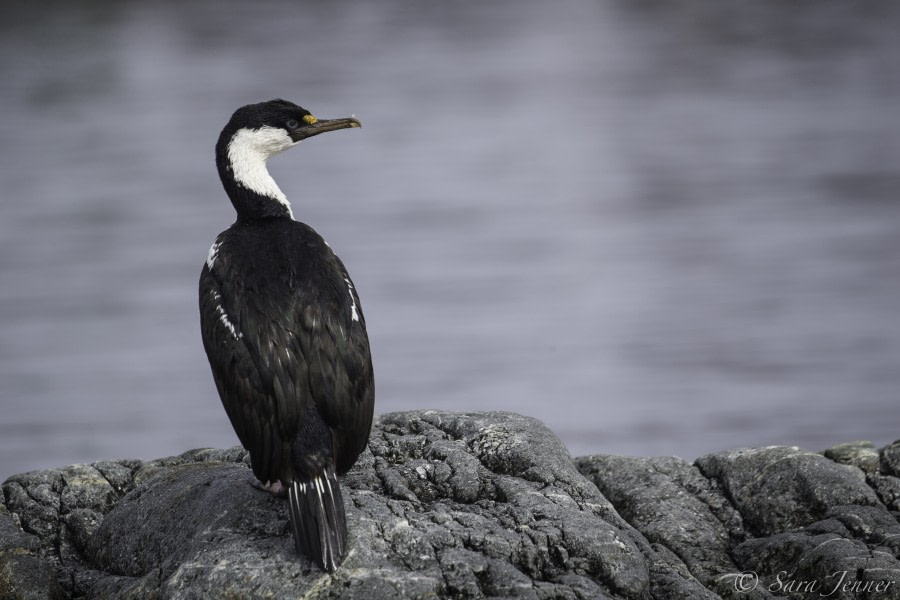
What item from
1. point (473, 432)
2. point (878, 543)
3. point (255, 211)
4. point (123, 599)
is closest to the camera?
point (123, 599)

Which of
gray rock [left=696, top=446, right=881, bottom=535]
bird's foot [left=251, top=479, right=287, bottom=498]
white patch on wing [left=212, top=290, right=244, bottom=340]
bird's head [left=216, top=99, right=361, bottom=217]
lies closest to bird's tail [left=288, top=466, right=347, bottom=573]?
bird's foot [left=251, top=479, right=287, bottom=498]

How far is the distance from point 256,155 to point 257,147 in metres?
0.04

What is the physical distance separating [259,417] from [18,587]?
109 cm

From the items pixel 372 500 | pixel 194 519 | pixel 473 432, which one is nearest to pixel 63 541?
pixel 194 519

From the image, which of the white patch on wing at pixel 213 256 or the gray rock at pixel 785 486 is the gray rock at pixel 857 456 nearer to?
the gray rock at pixel 785 486

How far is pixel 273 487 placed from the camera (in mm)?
4105

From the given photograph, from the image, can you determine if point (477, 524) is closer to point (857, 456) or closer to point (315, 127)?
point (857, 456)

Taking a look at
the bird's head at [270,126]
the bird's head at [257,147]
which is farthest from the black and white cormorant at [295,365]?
the bird's head at [270,126]

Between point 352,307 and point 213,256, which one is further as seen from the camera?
point 213,256

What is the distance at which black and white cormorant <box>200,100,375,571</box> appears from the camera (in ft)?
12.7

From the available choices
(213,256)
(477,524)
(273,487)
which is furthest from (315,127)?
(477,524)

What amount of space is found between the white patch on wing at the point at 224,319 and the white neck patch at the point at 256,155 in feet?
2.76

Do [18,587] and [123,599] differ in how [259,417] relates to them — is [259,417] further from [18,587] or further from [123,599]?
[18,587]

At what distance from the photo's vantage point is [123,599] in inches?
154
